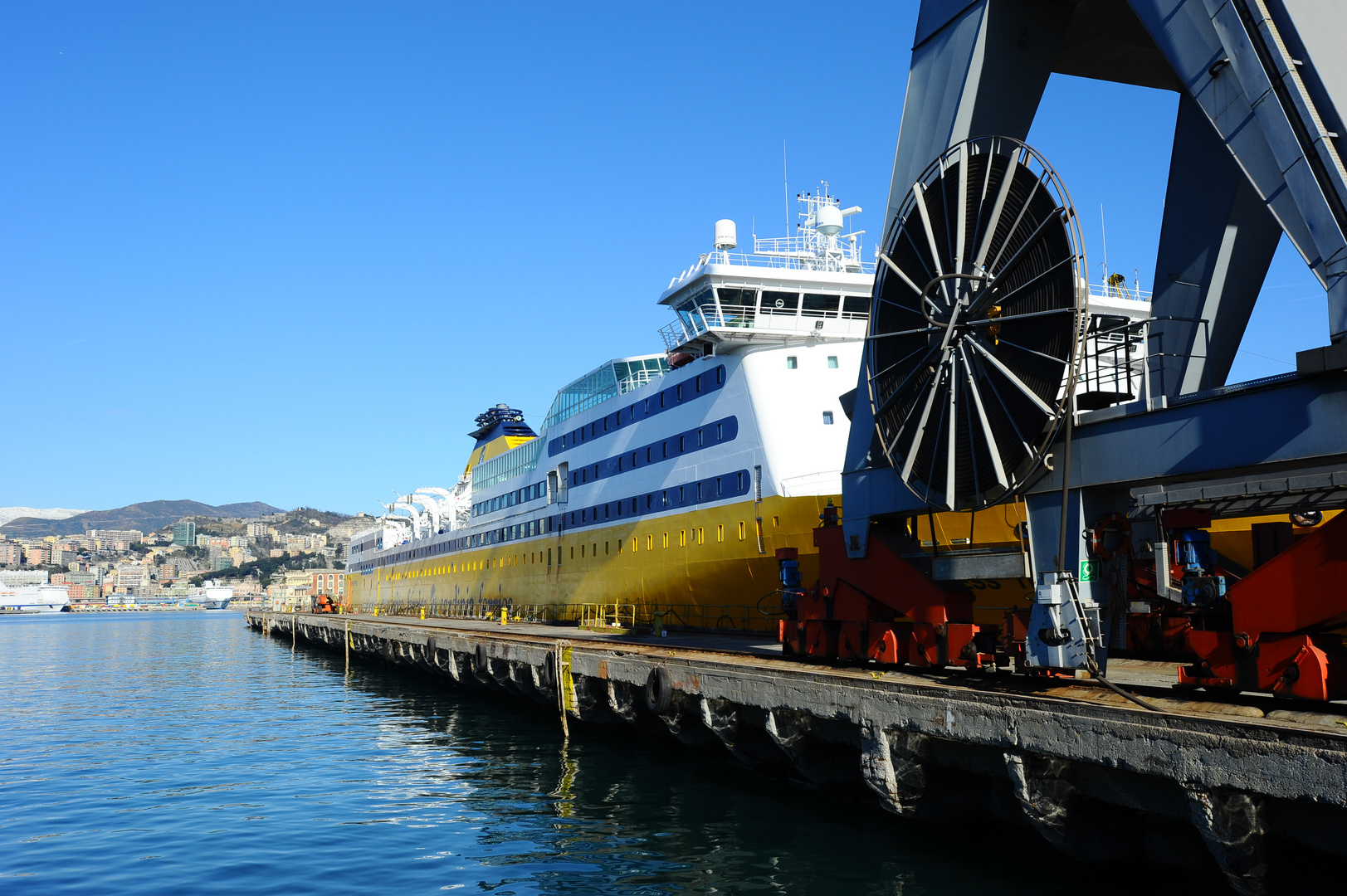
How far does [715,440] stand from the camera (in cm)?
3055

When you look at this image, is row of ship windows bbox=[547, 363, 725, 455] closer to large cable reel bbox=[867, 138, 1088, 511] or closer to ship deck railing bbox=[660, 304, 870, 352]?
ship deck railing bbox=[660, 304, 870, 352]

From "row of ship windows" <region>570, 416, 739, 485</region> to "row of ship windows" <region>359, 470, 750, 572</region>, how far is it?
1.19 meters

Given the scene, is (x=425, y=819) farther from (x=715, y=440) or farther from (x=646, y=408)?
(x=646, y=408)

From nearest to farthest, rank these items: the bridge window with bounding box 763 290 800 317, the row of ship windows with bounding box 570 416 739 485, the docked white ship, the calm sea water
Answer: the calm sea water → the docked white ship → the row of ship windows with bounding box 570 416 739 485 → the bridge window with bounding box 763 290 800 317

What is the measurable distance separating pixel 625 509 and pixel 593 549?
3.71m

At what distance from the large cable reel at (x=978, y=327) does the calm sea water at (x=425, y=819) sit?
487cm

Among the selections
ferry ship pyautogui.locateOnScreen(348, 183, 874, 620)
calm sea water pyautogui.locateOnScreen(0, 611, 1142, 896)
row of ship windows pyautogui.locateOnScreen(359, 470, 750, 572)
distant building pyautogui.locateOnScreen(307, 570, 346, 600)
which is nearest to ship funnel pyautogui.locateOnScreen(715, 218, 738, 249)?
ferry ship pyautogui.locateOnScreen(348, 183, 874, 620)

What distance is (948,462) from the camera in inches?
532

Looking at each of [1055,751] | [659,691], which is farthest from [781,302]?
[1055,751]

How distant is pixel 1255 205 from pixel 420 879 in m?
13.8

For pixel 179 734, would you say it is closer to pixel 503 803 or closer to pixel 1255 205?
pixel 503 803

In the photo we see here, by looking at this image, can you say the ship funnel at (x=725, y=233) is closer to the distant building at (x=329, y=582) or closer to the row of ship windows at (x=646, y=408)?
the row of ship windows at (x=646, y=408)

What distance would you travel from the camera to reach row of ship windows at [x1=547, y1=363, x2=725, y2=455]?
31.4 metres

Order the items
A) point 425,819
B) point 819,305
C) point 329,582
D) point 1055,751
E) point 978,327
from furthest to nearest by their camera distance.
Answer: point 329,582
point 819,305
point 425,819
point 978,327
point 1055,751
